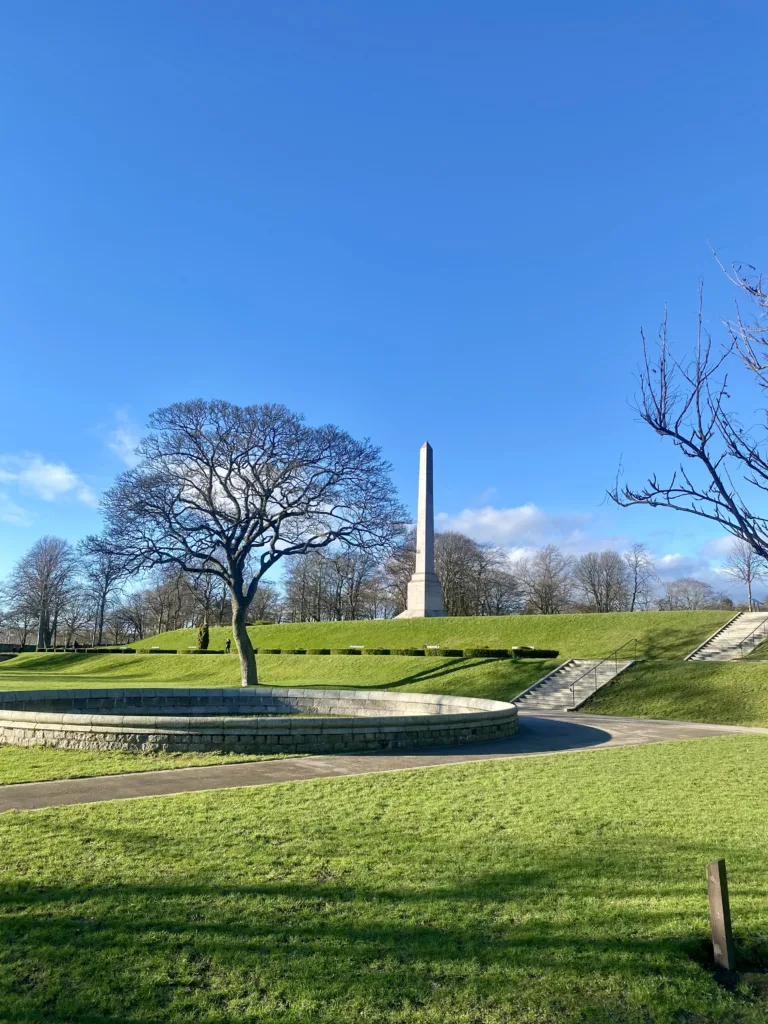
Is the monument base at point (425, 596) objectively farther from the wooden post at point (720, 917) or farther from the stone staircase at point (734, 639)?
the wooden post at point (720, 917)

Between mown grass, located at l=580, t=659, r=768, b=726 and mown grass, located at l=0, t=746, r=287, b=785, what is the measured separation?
13.7 meters

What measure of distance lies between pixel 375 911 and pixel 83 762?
24.4 ft

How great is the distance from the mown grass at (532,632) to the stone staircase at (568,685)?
275cm

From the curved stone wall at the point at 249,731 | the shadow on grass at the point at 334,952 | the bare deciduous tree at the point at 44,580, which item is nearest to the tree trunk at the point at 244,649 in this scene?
the curved stone wall at the point at 249,731

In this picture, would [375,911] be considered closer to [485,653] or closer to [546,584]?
[485,653]

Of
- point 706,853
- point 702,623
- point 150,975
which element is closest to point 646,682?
point 702,623

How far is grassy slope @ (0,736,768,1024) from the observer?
3730mm

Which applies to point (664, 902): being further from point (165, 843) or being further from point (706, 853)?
point (165, 843)

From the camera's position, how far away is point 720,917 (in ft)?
13.4

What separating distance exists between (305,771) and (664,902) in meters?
6.08

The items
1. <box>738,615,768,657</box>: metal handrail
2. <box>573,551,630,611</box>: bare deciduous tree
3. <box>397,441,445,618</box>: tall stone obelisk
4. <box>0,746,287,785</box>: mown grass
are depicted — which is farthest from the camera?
<box>573,551,630,611</box>: bare deciduous tree

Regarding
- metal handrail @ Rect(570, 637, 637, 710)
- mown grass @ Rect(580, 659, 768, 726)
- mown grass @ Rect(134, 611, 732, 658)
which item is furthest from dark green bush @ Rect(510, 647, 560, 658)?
mown grass @ Rect(580, 659, 768, 726)

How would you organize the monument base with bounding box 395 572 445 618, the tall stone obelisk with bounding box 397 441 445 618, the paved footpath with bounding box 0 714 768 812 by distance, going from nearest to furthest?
the paved footpath with bounding box 0 714 768 812 → the tall stone obelisk with bounding box 397 441 445 618 → the monument base with bounding box 395 572 445 618

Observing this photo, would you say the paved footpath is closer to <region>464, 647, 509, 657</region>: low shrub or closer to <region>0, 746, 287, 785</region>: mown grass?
<region>0, 746, 287, 785</region>: mown grass
